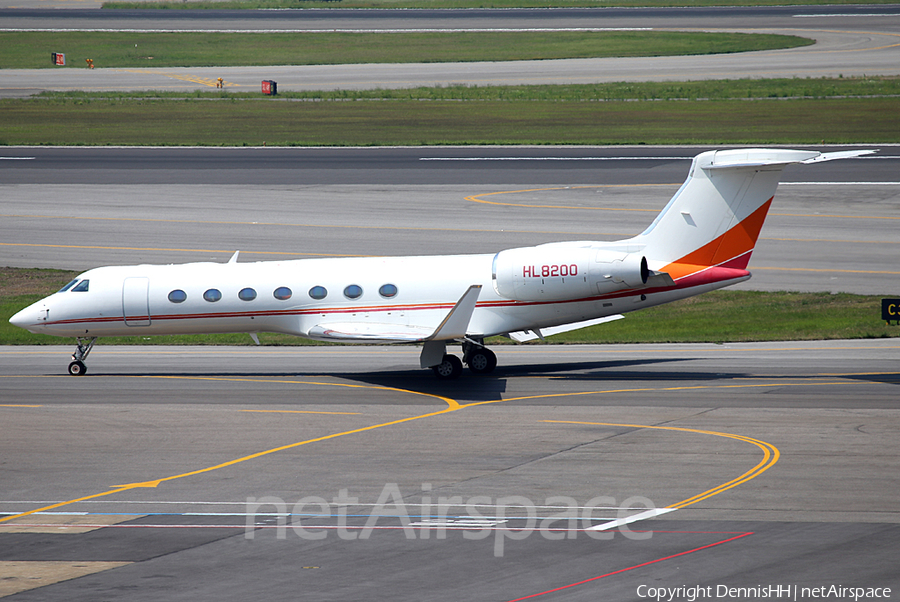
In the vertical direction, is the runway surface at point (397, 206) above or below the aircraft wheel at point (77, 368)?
above

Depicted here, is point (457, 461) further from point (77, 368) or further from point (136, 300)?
point (77, 368)

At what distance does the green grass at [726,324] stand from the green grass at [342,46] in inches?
2318

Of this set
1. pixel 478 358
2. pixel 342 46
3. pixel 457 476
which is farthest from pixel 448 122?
pixel 457 476

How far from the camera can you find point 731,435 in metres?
22.1

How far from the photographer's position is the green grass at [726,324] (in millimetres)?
32938

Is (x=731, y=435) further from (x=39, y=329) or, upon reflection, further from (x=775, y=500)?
(x=39, y=329)

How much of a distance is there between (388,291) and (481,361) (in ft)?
10.8

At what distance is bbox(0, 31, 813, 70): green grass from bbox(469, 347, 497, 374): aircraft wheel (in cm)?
6651

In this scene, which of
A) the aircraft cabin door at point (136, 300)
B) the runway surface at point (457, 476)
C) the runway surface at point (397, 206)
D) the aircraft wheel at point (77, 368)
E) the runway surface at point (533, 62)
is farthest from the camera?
the runway surface at point (533, 62)

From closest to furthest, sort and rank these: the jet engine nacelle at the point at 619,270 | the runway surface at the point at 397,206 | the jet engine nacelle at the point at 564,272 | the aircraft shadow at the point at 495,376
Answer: the jet engine nacelle at the point at 619,270
the jet engine nacelle at the point at 564,272
the aircraft shadow at the point at 495,376
the runway surface at the point at 397,206

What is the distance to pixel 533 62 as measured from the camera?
89.7 metres

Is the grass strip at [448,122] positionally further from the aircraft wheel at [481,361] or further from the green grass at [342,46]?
the aircraft wheel at [481,361]

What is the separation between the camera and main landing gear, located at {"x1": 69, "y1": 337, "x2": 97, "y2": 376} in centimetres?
3002

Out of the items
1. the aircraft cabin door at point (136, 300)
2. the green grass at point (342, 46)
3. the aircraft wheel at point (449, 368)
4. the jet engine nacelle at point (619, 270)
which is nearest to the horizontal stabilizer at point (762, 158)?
the jet engine nacelle at point (619, 270)
